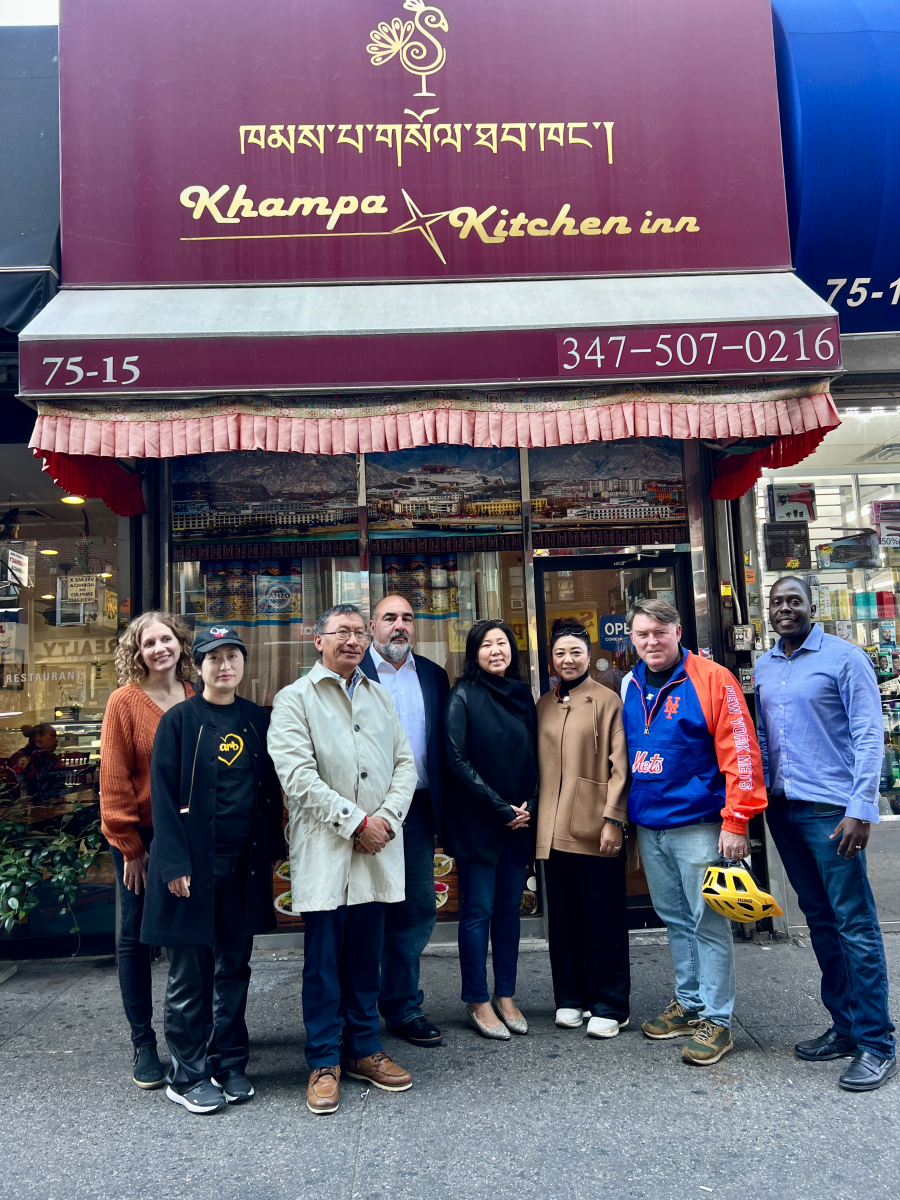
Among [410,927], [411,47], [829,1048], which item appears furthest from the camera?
[411,47]

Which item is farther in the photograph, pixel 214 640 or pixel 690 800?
pixel 690 800

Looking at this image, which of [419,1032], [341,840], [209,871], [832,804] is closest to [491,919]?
[419,1032]

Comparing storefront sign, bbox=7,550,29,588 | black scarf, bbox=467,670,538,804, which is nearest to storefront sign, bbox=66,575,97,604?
storefront sign, bbox=7,550,29,588

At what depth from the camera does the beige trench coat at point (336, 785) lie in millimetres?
3590

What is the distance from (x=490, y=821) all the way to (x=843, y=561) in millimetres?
3287

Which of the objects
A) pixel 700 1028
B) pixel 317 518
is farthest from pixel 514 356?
pixel 700 1028

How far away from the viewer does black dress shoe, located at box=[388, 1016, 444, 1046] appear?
4086 mm

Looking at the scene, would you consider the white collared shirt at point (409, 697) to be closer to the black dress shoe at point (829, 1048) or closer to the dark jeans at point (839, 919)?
the dark jeans at point (839, 919)

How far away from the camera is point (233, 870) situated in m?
3.68

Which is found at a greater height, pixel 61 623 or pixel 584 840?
pixel 61 623

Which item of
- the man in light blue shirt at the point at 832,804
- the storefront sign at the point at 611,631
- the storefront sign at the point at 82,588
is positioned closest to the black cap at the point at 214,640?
the storefront sign at the point at 82,588

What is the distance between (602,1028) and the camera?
13.3 feet

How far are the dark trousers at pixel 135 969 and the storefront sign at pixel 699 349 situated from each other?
3222 mm

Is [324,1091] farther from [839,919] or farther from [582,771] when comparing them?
[839,919]
